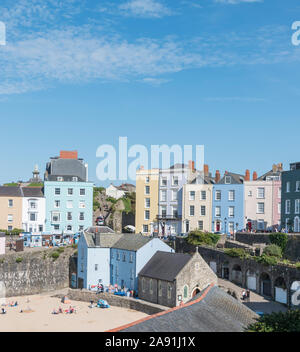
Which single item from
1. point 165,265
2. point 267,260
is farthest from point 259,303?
point 165,265

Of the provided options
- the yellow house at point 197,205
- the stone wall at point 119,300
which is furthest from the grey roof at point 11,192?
the yellow house at point 197,205

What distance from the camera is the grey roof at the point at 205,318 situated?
15.0m

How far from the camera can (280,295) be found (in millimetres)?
34875

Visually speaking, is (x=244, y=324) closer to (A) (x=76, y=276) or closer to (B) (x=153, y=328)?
(B) (x=153, y=328)

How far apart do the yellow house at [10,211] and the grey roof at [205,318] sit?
4233 cm

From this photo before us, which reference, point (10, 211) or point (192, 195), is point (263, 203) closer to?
point (192, 195)

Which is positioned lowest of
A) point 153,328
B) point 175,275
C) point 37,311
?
point 37,311

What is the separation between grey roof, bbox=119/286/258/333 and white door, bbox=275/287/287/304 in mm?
15470

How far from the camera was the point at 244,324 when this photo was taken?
1794 cm

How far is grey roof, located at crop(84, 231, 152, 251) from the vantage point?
43.4 meters

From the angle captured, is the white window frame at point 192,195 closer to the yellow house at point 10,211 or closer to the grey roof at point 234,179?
the grey roof at point 234,179
